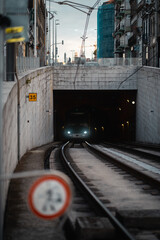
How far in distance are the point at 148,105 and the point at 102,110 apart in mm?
25556

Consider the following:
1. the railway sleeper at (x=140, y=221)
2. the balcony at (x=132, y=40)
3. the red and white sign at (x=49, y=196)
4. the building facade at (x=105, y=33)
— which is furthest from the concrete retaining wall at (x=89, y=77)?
the building facade at (x=105, y=33)

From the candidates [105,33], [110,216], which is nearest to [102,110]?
[110,216]

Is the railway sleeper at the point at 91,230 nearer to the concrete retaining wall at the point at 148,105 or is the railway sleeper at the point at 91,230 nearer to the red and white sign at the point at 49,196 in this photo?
the red and white sign at the point at 49,196

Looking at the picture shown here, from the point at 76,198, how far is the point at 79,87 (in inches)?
1327

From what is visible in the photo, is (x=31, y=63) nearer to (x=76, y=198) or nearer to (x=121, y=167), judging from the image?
(x=121, y=167)

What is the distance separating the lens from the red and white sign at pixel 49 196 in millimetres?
5051

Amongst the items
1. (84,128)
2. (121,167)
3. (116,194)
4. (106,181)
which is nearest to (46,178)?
(116,194)

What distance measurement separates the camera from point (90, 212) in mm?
9234

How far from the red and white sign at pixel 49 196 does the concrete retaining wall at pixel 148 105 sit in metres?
29.3

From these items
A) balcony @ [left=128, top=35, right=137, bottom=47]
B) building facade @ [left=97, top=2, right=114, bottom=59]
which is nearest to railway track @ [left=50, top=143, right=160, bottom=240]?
balcony @ [left=128, top=35, right=137, bottom=47]

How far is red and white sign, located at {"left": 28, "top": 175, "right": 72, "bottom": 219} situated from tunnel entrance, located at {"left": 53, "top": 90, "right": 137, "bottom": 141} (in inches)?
1501

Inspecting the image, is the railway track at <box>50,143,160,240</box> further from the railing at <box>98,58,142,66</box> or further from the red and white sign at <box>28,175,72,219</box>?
the railing at <box>98,58,142,66</box>

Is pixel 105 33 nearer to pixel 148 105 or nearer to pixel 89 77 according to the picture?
pixel 89 77

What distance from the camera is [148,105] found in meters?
38.0
